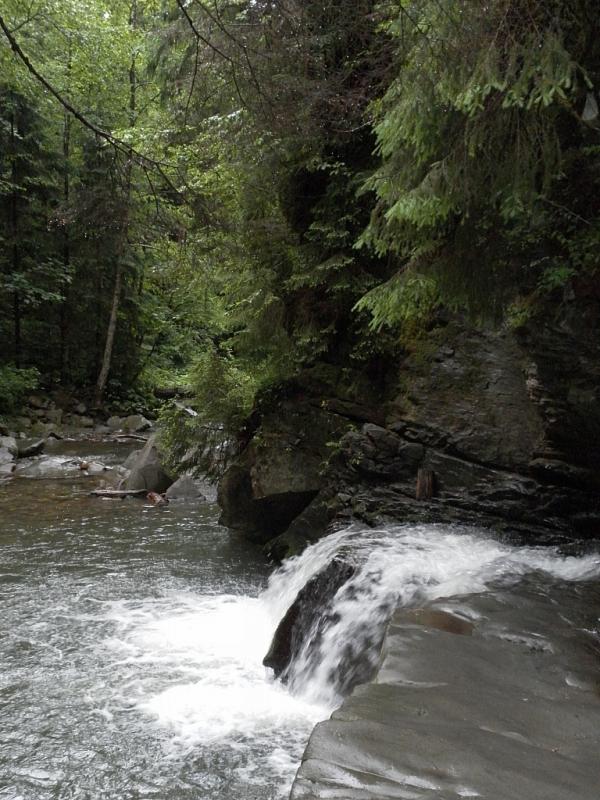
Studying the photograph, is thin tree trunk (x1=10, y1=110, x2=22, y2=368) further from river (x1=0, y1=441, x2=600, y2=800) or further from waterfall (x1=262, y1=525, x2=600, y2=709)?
waterfall (x1=262, y1=525, x2=600, y2=709)

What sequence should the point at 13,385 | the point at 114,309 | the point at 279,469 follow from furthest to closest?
the point at 114,309
the point at 13,385
the point at 279,469

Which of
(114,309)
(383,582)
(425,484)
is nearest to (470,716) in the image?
(383,582)

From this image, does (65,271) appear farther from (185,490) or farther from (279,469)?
(279,469)

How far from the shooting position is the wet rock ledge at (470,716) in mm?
2443

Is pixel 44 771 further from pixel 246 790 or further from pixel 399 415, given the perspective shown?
pixel 399 415

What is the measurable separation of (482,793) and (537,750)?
1.75ft

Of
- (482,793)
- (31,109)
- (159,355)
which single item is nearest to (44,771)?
(482,793)

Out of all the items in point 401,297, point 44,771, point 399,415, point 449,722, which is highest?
point 401,297

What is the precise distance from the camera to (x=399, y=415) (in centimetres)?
778

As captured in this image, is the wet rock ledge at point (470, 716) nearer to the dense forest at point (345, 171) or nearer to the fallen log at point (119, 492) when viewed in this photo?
the dense forest at point (345, 171)

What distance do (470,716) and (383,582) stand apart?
245 cm

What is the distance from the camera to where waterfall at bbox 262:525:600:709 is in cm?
505

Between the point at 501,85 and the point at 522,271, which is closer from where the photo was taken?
the point at 501,85

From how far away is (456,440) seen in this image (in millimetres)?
7230
